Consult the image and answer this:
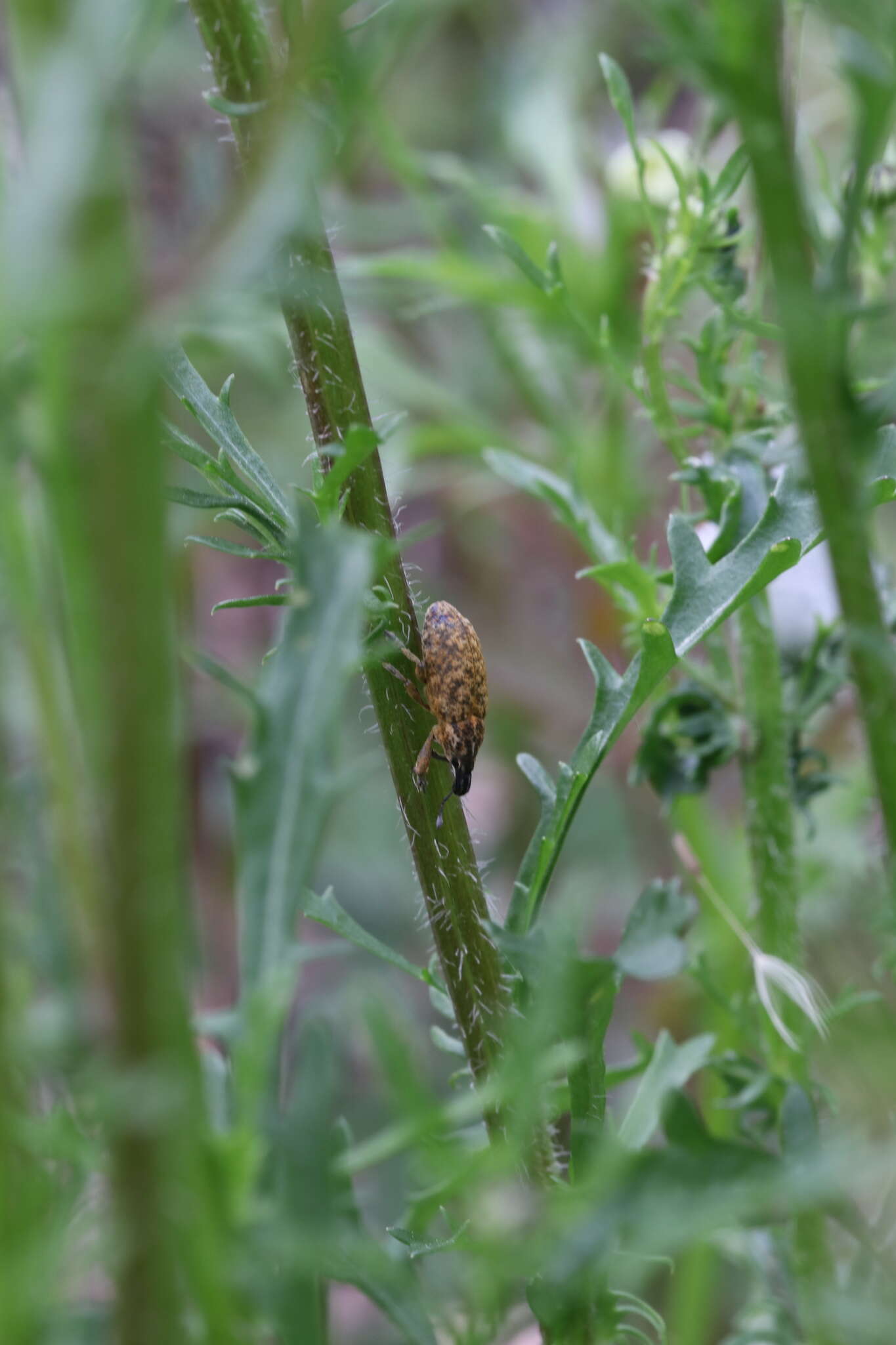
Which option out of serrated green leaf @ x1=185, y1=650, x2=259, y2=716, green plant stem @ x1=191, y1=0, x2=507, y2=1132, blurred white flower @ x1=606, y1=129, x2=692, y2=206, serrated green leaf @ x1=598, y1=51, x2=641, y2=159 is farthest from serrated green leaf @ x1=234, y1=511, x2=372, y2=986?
blurred white flower @ x1=606, y1=129, x2=692, y2=206

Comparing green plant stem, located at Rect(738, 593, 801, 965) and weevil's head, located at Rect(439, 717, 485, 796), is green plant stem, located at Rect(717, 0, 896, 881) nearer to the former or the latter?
weevil's head, located at Rect(439, 717, 485, 796)

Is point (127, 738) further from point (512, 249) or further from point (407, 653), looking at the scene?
point (512, 249)

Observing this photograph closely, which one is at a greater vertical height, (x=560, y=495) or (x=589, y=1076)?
(x=560, y=495)

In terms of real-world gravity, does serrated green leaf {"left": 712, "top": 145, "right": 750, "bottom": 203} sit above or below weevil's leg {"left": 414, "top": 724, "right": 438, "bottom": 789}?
above

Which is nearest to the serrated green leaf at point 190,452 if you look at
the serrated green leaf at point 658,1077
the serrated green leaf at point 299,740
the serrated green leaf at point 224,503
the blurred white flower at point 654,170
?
the serrated green leaf at point 224,503

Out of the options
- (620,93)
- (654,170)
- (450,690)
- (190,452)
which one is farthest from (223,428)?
(654,170)

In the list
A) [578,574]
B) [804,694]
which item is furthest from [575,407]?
[578,574]
